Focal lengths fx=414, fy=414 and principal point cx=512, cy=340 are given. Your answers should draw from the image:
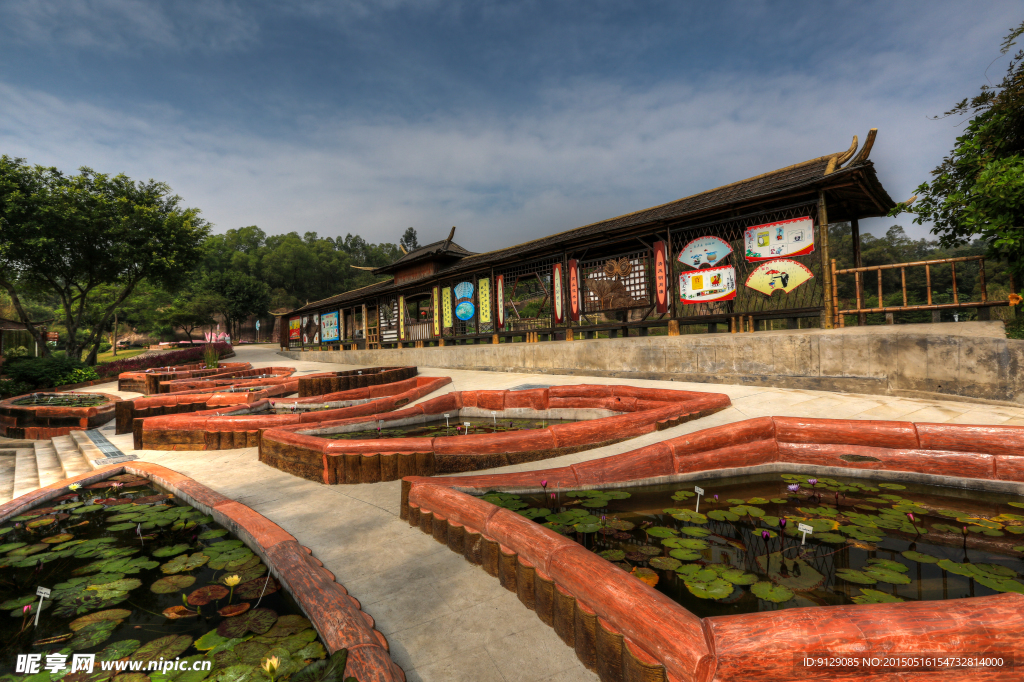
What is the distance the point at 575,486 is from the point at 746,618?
196cm

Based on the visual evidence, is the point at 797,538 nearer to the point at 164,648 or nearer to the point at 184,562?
the point at 164,648

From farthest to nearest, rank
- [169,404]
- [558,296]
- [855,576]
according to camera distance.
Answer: [558,296], [169,404], [855,576]

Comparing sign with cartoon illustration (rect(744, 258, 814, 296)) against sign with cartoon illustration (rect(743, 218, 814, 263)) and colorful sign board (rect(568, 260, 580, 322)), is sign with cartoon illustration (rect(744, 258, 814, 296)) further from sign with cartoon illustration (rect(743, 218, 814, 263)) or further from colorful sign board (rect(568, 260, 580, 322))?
colorful sign board (rect(568, 260, 580, 322))

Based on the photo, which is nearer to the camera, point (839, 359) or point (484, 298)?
point (839, 359)

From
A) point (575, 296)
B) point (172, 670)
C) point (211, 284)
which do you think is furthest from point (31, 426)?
point (211, 284)

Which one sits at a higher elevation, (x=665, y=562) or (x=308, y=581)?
(x=308, y=581)

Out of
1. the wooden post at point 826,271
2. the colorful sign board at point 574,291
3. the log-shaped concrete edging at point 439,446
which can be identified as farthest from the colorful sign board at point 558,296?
the log-shaped concrete edging at point 439,446

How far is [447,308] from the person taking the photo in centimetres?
1570

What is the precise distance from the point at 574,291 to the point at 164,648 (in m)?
10.8

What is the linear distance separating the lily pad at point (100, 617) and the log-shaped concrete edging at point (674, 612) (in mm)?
1373

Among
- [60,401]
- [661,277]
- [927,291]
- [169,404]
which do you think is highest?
[661,277]

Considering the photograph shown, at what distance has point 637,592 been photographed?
1.46 meters

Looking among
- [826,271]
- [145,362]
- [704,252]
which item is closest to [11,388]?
[145,362]

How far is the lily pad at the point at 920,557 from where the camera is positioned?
2130mm
